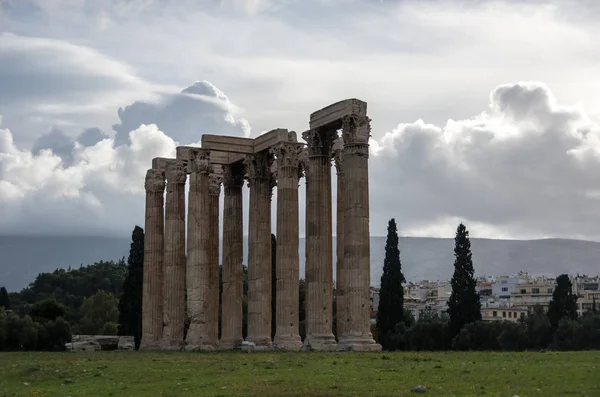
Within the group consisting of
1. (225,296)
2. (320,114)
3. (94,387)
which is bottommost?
(94,387)

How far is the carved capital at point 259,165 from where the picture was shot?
6203 cm

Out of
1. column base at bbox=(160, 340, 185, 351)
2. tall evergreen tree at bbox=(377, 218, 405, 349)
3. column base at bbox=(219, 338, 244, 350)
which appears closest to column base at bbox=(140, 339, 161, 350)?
column base at bbox=(160, 340, 185, 351)

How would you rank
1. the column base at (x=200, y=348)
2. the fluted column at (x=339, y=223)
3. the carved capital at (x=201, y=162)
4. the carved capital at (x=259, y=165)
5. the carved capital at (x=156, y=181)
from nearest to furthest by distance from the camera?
1. the fluted column at (x=339, y=223)
2. the column base at (x=200, y=348)
3. the carved capital at (x=201, y=162)
4. the carved capital at (x=259, y=165)
5. the carved capital at (x=156, y=181)

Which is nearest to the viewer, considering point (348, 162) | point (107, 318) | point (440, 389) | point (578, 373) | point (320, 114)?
point (440, 389)

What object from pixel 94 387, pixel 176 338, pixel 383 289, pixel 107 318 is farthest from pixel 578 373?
pixel 107 318

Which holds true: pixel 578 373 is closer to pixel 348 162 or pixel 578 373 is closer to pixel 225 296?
pixel 348 162

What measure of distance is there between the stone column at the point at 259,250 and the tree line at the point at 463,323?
102ft

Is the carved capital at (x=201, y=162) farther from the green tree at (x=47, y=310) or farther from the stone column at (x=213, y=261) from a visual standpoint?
the green tree at (x=47, y=310)

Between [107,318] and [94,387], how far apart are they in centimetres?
9700

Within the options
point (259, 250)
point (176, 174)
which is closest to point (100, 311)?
point (176, 174)

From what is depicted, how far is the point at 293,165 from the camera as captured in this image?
5753 centimetres

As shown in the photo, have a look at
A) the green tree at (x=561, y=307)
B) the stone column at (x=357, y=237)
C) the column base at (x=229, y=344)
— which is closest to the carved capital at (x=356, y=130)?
the stone column at (x=357, y=237)

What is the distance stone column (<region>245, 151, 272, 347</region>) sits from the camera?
59.2 metres

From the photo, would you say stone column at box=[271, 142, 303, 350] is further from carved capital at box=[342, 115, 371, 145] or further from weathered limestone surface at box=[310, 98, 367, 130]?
carved capital at box=[342, 115, 371, 145]
